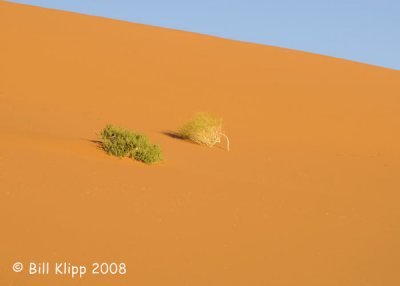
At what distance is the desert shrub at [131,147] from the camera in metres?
12.4

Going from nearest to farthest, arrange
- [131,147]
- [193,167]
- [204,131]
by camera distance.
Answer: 1. [131,147]
2. [193,167]
3. [204,131]

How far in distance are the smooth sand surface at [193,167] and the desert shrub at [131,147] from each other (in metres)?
0.29

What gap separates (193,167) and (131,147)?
4.92 feet

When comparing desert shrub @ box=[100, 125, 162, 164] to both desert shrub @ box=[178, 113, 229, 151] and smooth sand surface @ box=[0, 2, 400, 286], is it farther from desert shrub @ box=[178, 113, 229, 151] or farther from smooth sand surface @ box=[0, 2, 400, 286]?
desert shrub @ box=[178, 113, 229, 151]

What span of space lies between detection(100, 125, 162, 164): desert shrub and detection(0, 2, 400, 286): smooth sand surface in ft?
0.94

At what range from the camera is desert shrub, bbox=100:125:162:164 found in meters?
12.4

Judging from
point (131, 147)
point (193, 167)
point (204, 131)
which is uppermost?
point (204, 131)

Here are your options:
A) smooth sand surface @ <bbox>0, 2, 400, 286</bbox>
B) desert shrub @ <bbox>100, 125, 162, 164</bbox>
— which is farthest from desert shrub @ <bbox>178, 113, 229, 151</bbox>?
Answer: desert shrub @ <bbox>100, 125, 162, 164</bbox>

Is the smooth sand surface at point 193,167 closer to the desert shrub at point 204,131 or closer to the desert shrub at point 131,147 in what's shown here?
the desert shrub at point 131,147

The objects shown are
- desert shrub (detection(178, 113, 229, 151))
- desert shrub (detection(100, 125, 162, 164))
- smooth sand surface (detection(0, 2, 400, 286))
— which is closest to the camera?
smooth sand surface (detection(0, 2, 400, 286))

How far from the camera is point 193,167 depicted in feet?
43.5

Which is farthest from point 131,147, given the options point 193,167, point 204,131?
point 204,131

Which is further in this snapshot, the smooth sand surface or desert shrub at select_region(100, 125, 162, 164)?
desert shrub at select_region(100, 125, 162, 164)

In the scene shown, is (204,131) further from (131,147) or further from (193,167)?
(131,147)
